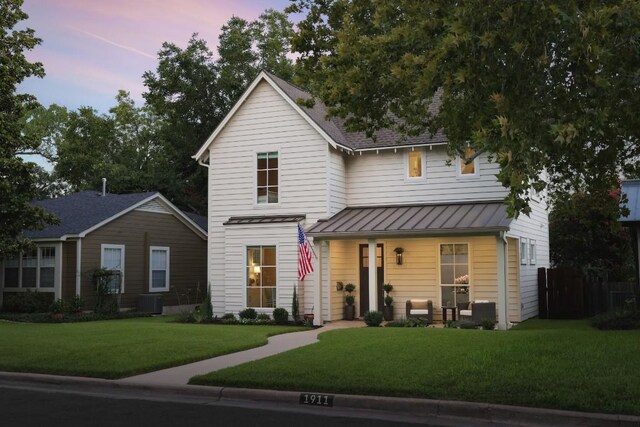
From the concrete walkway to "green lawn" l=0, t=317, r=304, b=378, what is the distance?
0.28 m

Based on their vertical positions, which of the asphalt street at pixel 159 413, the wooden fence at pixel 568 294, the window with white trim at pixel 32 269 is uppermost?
the window with white trim at pixel 32 269

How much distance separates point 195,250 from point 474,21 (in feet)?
81.7

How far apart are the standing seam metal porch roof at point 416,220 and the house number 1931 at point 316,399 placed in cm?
965

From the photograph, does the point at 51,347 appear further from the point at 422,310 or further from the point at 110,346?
the point at 422,310

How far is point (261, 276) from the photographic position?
Result: 21922mm

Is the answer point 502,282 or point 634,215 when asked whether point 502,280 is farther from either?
point 634,215

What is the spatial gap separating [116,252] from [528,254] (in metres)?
16.1

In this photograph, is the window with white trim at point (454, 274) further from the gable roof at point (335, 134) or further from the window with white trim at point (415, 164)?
the gable roof at point (335, 134)

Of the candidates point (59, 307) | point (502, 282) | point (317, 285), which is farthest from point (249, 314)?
point (502, 282)

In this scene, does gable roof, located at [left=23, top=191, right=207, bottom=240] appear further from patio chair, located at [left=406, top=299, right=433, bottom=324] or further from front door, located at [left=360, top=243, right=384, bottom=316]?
patio chair, located at [left=406, top=299, right=433, bottom=324]

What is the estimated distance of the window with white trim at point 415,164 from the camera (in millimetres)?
21453

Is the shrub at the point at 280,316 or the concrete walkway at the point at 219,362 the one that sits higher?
the shrub at the point at 280,316

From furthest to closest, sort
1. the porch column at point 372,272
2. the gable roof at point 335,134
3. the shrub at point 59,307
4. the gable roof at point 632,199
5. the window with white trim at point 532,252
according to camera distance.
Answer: the shrub at point 59,307, the window with white trim at point 532,252, the gable roof at point 335,134, the porch column at point 372,272, the gable roof at point 632,199

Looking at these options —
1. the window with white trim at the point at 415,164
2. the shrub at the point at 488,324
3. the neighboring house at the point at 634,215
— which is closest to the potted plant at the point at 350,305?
the window with white trim at the point at 415,164
